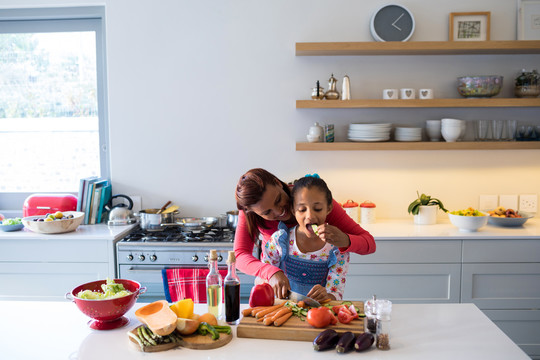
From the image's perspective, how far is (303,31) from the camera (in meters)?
3.43

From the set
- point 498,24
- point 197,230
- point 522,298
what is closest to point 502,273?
point 522,298

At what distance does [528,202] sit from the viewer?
11.5 ft

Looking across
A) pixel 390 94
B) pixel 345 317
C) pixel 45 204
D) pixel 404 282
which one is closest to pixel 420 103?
pixel 390 94

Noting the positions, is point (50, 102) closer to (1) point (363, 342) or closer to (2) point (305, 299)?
(2) point (305, 299)

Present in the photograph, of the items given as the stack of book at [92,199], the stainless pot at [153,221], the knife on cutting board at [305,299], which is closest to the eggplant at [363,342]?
the knife on cutting board at [305,299]

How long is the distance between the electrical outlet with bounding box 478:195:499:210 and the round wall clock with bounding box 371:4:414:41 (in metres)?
1.29

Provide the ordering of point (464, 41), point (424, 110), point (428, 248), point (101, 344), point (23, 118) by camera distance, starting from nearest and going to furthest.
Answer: point (101, 344), point (428, 248), point (464, 41), point (424, 110), point (23, 118)

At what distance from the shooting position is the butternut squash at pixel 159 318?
5.03 ft

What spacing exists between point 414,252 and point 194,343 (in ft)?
6.07

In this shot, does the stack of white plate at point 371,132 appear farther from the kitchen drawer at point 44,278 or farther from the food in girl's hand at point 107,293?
the food in girl's hand at point 107,293

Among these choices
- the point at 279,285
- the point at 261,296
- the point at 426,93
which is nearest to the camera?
the point at 261,296

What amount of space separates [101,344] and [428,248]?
2.09 meters

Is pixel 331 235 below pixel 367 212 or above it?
above

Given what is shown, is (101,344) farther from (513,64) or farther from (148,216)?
(513,64)
